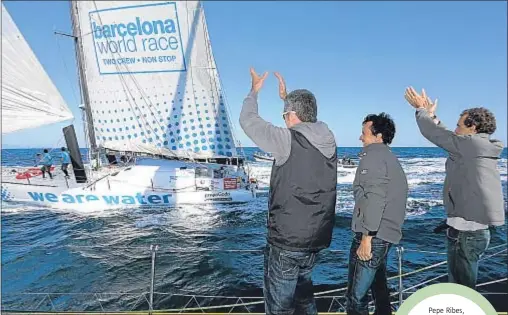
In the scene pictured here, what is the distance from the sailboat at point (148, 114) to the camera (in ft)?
56.4

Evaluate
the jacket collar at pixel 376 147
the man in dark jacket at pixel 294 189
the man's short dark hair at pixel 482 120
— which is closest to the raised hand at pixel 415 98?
the man's short dark hair at pixel 482 120

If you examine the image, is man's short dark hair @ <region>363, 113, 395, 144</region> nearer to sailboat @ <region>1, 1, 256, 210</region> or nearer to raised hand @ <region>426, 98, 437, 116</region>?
raised hand @ <region>426, 98, 437, 116</region>

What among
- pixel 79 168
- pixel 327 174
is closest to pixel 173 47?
pixel 79 168

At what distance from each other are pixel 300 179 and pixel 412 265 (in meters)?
9.30

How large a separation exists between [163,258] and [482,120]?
9322 mm

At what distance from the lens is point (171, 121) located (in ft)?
64.1

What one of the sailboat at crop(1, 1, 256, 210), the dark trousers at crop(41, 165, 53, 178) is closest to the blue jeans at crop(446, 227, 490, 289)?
the sailboat at crop(1, 1, 256, 210)

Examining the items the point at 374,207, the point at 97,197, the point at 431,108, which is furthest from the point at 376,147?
the point at 97,197

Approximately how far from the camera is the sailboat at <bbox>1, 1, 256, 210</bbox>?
17.2 m

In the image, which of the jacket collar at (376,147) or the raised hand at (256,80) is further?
the jacket collar at (376,147)

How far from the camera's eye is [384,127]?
2.93 m

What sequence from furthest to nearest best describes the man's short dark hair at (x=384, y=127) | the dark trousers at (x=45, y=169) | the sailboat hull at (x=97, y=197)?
1. the dark trousers at (x=45, y=169)
2. the sailboat hull at (x=97, y=197)
3. the man's short dark hair at (x=384, y=127)

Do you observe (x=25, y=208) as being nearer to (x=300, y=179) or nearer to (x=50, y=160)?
(x=50, y=160)

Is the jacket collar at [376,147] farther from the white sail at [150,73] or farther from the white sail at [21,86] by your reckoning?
the white sail at [150,73]
